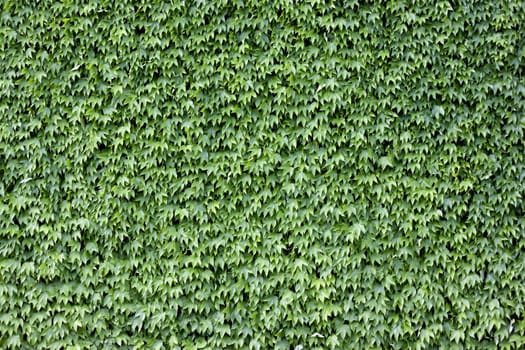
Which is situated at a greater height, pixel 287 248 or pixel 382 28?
pixel 382 28

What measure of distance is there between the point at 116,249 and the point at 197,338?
1.01m

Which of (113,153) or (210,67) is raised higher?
(210,67)

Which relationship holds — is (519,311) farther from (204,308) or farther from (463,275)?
(204,308)

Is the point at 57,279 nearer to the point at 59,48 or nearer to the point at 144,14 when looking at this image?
the point at 59,48

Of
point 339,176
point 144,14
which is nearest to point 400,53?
point 339,176

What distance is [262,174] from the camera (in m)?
4.01

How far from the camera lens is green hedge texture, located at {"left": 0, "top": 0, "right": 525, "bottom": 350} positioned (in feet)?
12.9

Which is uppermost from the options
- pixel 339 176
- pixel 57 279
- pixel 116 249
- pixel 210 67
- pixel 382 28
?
pixel 382 28

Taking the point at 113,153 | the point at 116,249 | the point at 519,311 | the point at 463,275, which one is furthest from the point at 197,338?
the point at 519,311

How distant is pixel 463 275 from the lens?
3924 millimetres

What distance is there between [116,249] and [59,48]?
1.79 m

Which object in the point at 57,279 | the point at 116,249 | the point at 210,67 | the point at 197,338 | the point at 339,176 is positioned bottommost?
the point at 197,338

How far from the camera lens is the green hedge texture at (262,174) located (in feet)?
12.9

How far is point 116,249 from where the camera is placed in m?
4.07
